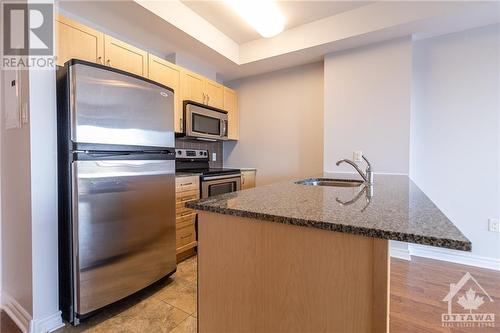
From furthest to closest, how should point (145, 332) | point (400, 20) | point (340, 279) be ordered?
1. point (400, 20)
2. point (145, 332)
3. point (340, 279)

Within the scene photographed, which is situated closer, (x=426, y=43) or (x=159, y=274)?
(x=159, y=274)

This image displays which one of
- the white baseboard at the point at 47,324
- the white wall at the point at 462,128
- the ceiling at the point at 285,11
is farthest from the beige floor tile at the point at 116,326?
the white wall at the point at 462,128

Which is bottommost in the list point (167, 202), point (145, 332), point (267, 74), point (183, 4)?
point (145, 332)

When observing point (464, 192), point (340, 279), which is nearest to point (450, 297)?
point (464, 192)

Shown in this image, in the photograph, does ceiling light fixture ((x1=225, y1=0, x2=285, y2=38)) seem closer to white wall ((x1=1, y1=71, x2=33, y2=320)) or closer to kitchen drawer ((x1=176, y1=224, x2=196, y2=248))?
white wall ((x1=1, y1=71, x2=33, y2=320))

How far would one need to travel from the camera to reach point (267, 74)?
3.51 m

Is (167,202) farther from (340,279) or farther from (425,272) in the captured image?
(425,272)

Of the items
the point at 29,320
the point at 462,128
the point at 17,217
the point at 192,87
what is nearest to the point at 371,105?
the point at 462,128

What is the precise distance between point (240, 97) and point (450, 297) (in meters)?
3.25

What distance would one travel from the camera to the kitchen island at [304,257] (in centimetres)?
63

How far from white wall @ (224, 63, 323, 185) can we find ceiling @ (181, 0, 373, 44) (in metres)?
0.70

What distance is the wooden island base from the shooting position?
651 millimetres

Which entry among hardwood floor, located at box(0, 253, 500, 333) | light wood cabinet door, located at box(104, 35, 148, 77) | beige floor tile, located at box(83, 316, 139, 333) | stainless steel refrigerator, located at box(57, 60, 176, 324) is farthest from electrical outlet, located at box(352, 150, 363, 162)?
beige floor tile, located at box(83, 316, 139, 333)

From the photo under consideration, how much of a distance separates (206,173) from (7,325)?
5.88 feet
